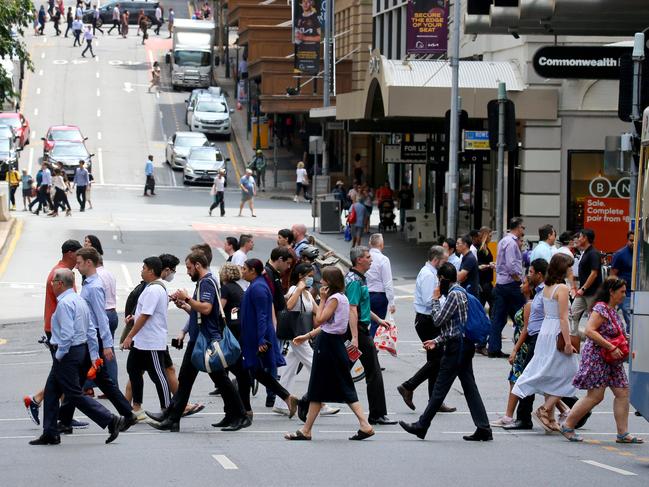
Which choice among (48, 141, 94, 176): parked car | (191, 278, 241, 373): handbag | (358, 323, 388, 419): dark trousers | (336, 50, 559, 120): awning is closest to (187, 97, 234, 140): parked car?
(48, 141, 94, 176): parked car

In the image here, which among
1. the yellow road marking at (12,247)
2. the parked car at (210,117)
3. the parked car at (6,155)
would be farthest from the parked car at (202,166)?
the yellow road marking at (12,247)

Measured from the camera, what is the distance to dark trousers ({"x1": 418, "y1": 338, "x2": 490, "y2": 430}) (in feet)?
41.2

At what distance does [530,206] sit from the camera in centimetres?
3111

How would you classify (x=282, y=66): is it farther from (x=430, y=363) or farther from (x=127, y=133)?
(x=430, y=363)

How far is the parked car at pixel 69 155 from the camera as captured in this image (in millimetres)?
53188

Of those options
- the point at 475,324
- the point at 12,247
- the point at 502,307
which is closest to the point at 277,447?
the point at 475,324

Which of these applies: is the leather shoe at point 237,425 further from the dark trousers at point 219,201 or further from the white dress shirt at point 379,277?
the dark trousers at point 219,201

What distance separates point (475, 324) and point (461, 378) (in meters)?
0.54

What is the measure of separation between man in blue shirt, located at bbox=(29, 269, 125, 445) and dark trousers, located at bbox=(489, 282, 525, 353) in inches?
306

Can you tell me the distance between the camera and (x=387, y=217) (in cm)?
4234

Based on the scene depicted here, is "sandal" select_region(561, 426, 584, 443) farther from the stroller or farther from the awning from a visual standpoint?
the stroller

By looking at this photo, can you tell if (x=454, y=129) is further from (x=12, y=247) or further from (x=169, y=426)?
(x=169, y=426)

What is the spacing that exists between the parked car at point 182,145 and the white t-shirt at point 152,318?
4380 cm

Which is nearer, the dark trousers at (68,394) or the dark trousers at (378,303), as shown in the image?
the dark trousers at (68,394)
